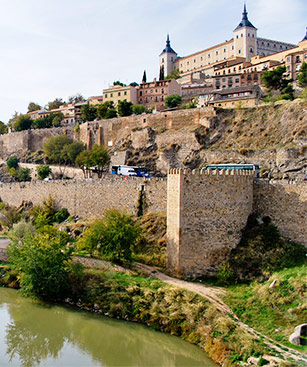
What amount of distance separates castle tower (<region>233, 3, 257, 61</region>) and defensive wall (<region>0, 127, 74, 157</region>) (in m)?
30.5

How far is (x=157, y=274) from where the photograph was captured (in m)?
16.8

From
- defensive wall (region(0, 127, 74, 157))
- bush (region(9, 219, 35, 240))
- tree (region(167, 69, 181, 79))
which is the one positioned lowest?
bush (region(9, 219, 35, 240))

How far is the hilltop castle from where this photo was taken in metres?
64.4

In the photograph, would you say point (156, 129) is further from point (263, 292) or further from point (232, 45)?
point (232, 45)

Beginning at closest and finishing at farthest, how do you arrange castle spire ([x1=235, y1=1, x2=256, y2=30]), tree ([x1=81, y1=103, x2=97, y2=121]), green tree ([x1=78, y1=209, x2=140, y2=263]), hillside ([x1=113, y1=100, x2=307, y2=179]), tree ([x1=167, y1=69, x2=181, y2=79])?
1. green tree ([x1=78, y1=209, x2=140, y2=263])
2. hillside ([x1=113, y1=100, x2=307, y2=179])
3. tree ([x1=81, y1=103, x2=97, y2=121])
4. castle spire ([x1=235, y1=1, x2=256, y2=30])
5. tree ([x1=167, y1=69, x2=181, y2=79])

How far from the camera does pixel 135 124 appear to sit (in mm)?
41094

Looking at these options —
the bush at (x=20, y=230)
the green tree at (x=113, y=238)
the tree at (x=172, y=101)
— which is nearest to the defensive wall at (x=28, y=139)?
the tree at (x=172, y=101)

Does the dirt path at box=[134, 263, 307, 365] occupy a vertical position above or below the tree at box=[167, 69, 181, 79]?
below

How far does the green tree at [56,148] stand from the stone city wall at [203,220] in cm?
2835

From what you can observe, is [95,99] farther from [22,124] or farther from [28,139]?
[28,139]

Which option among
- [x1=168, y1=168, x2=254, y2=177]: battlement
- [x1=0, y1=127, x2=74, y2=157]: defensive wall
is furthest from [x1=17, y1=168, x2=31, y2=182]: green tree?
[x1=168, y1=168, x2=254, y2=177]: battlement

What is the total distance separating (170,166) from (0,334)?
21.0 meters

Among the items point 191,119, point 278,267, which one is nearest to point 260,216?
point 278,267

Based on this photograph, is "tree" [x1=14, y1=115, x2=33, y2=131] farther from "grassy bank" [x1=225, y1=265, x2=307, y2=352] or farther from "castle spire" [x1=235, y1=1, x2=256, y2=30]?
"grassy bank" [x1=225, y1=265, x2=307, y2=352]
